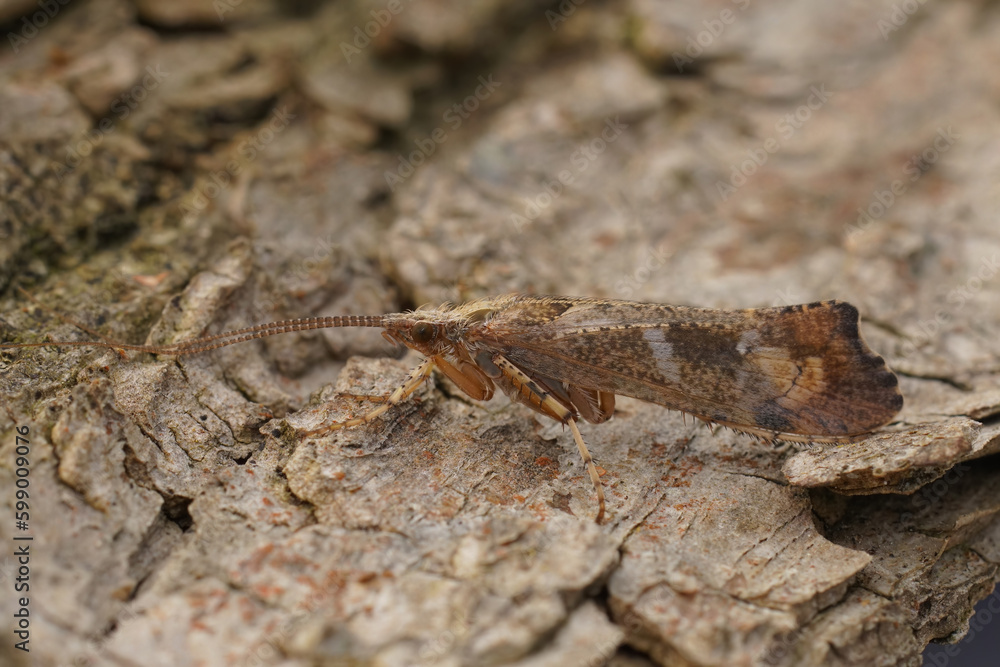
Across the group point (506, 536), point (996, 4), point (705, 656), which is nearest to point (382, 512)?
point (506, 536)

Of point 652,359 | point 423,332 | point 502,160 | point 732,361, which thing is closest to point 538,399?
point 652,359

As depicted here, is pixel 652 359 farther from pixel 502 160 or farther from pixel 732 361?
pixel 502 160

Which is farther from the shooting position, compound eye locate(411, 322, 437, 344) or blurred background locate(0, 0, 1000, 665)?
blurred background locate(0, 0, 1000, 665)

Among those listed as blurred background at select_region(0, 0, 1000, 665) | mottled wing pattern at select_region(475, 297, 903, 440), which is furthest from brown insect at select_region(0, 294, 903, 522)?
blurred background at select_region(0, 0, 1000, 665)

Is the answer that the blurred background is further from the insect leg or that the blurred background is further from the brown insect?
the insect leg

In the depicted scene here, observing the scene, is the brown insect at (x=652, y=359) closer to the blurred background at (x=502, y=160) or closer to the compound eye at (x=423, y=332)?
the compound eye at (x=423, y=332)

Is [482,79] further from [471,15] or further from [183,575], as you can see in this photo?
[183,575]
